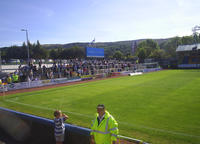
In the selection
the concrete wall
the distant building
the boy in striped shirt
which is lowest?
the concrete wall

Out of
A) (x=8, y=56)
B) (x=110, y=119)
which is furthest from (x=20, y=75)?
(x=8, y=56)

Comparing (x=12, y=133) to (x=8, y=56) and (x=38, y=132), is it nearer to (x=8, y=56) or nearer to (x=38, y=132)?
(x=38, y=132)

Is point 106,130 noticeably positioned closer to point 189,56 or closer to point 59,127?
point 59,127

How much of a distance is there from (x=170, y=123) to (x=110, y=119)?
480cm

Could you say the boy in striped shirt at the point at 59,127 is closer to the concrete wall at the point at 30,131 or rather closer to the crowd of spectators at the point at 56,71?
the concrete wall at the point at 30,131

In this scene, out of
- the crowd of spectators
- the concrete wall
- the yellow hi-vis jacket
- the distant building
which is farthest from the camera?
the distant building

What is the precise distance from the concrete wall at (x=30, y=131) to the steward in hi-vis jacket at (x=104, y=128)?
3.81ft

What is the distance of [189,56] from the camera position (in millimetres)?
62219

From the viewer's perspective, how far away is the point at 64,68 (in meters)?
27.9

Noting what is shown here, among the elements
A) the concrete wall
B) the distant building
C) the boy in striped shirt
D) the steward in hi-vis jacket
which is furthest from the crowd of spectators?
the distant building

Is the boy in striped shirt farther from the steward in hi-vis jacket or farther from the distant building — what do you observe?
the distant building

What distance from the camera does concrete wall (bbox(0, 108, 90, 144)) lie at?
18.5ft

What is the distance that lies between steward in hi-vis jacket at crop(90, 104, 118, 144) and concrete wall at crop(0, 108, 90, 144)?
1.16m

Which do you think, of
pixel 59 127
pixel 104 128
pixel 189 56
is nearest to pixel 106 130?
pixel 104 128
